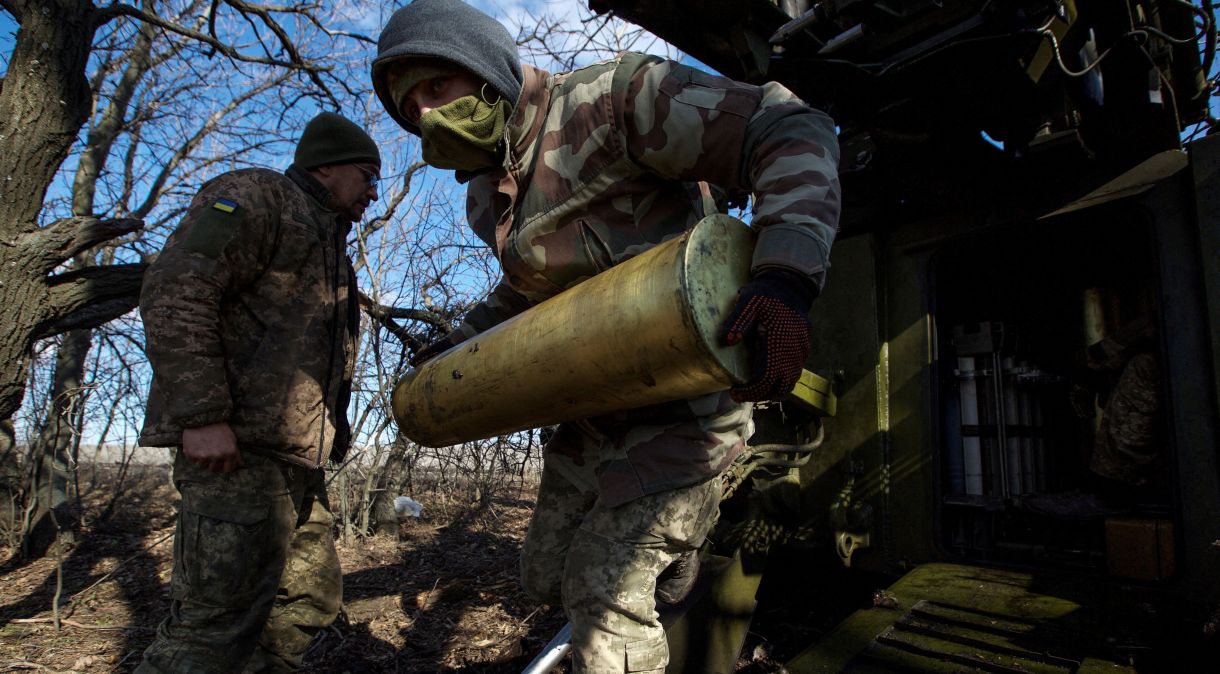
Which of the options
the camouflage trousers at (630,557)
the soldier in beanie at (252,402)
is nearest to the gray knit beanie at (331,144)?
the soldier in beanie at (252,402)

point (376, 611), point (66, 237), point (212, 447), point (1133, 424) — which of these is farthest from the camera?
point (376, 611)

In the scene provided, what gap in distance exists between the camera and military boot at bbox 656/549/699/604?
232 cm

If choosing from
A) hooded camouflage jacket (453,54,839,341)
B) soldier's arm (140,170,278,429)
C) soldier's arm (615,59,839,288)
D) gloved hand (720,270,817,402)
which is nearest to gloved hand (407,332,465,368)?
hooded camouflage jacket (453,54,839,341)

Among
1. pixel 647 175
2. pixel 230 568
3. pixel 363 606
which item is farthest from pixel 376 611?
pixel 647 175

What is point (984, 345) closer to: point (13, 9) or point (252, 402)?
point (252, 402)

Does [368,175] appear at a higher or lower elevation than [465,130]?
higher

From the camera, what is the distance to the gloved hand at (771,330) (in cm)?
132

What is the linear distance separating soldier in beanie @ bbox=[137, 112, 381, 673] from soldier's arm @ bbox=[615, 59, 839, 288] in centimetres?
144

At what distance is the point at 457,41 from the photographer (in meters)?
1.91

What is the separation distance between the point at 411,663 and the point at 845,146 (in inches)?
136

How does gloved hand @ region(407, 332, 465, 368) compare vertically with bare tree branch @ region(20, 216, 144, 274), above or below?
below

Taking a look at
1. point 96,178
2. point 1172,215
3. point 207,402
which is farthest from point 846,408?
point 96,178

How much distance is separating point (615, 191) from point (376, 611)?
318 cm

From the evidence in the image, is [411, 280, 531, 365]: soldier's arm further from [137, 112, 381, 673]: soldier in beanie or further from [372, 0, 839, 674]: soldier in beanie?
[137, 112, 381, 673]: soldier in beanie
